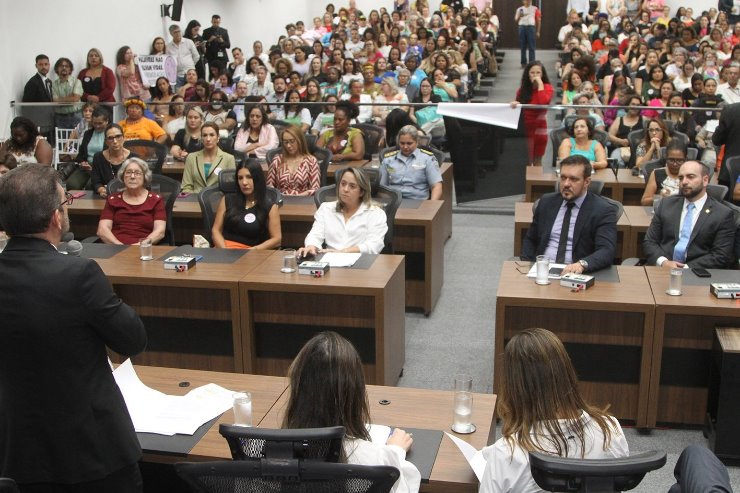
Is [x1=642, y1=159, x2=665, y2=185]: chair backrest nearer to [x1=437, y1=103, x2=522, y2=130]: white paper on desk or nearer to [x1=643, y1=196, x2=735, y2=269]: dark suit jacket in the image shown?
[x1=437, y1=103, x2=522, y2=130]: white paper on desk

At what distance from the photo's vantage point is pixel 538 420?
250cm

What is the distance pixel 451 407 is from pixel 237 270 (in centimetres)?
210

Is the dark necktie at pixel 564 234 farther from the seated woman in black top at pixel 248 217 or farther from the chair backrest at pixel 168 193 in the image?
the chair backrest at pixel 168 193

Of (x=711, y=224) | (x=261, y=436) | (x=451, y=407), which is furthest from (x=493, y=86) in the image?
(x=261, y=436)

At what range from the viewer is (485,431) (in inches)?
116

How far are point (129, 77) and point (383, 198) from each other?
801cm

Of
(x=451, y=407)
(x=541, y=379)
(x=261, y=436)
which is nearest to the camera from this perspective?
(x=261, y=436)

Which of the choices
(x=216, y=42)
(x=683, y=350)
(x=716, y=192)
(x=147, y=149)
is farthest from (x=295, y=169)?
(x=216, y=42)

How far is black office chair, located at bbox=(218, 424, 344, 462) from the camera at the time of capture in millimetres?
2094

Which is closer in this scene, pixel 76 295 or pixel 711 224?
pixel 76 295

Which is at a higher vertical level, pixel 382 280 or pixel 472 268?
pixel 382 280

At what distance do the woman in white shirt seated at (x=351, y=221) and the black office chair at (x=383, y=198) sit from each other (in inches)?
5.7

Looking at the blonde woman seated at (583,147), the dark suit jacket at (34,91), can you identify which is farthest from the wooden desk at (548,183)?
the dark suit jacket at (34,91)

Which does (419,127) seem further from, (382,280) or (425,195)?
(382,280)
